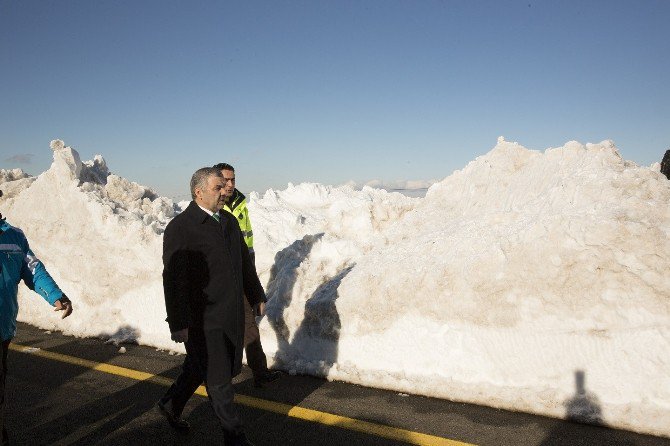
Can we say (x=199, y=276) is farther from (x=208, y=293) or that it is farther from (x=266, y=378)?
(x=266, y=378)

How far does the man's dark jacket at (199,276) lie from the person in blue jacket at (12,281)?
0.84 m

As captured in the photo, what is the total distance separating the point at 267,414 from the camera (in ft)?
12.8

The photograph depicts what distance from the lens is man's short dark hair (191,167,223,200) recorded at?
3.27 m

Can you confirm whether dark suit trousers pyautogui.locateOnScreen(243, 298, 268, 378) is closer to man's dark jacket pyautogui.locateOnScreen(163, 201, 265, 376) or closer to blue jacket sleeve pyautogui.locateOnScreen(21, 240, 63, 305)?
man's dark jacket pyautogui.locateOnScreen(163, 201, 265, 376)

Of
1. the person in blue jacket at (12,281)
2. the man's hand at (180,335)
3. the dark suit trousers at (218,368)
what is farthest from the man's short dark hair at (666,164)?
the person in blue jacket at (12,281)

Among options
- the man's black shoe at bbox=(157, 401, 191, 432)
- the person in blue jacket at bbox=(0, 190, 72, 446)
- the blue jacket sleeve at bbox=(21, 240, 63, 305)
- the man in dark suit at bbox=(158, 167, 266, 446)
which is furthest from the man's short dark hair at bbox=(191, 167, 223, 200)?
the man's black shoe at bbox=(157, 401, 191, 432)

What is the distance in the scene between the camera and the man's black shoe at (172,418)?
362 cm

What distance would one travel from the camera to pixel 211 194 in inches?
128

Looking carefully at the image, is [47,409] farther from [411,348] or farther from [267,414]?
[411,348]

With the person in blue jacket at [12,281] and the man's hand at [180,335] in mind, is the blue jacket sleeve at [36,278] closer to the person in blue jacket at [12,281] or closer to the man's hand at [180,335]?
the person in blue jacket at [12,281]

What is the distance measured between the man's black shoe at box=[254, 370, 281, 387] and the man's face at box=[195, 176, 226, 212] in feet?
6.48

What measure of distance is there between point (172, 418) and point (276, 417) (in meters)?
0.80

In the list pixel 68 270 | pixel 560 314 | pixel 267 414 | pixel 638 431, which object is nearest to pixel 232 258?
pixel 267 414

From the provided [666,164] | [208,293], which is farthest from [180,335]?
[666,164]
